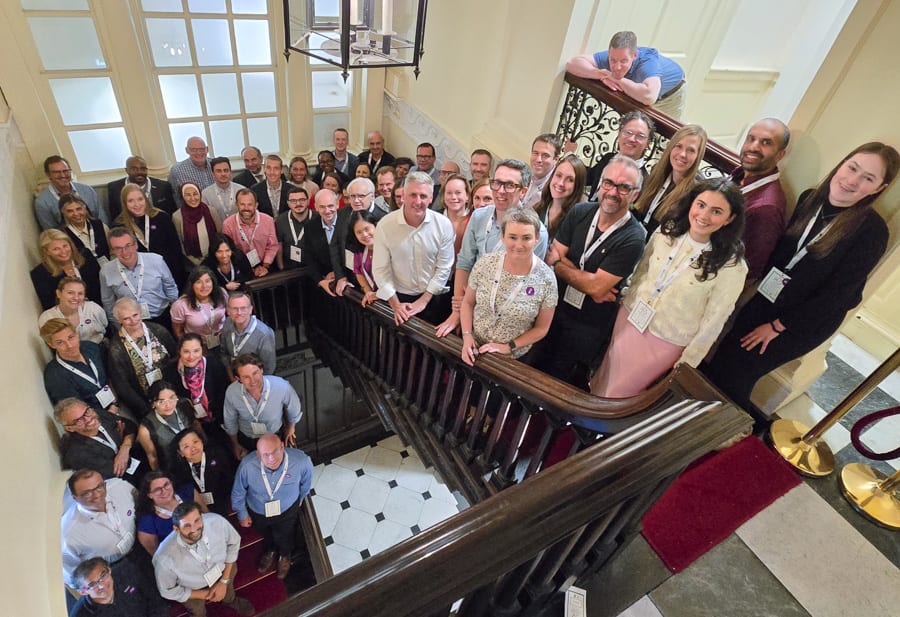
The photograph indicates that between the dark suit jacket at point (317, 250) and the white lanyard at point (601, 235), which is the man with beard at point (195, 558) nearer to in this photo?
the dark suit jacket at point (317, 250)

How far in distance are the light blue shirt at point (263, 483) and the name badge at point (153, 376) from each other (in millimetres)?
805

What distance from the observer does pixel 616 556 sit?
59.4 inches

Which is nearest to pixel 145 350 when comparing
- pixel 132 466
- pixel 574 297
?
pixel 132 466

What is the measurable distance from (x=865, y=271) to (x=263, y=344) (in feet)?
11.2

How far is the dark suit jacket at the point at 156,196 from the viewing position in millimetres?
4383

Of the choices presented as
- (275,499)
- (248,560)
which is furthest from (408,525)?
(275,499)

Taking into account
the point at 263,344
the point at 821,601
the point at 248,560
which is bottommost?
the point at 248,560

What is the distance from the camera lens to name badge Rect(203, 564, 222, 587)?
2969 millimetres

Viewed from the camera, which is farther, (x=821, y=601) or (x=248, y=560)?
(x=248, y=560)

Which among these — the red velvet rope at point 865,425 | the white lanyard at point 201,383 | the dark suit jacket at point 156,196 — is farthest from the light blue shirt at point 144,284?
the red velvet rope at point 865,425

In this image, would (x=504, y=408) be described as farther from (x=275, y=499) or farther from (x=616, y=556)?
(x=275, y=499)

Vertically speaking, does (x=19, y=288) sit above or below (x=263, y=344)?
above

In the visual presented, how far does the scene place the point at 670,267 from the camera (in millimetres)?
2002

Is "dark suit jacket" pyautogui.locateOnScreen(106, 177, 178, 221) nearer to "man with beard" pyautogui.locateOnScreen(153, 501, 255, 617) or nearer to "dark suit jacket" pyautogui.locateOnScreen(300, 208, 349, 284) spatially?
"dark suit jacket" pyautogui.locateOnScreen(300, 208, 349, 284)
